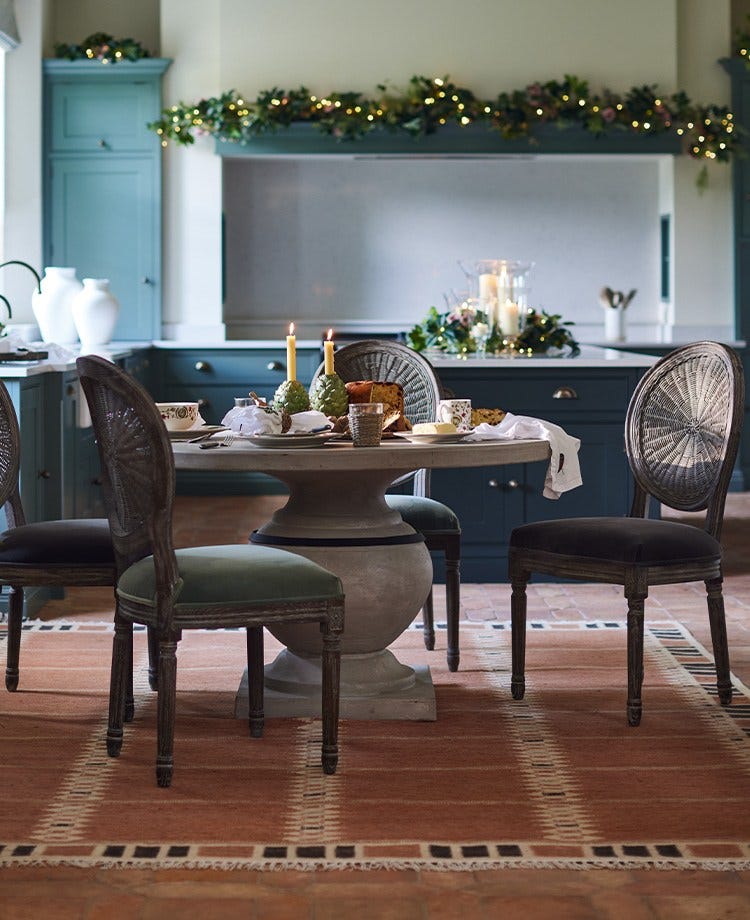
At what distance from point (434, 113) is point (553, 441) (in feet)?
16.2

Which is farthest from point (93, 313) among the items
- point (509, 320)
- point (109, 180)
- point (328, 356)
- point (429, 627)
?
point (328, 356)

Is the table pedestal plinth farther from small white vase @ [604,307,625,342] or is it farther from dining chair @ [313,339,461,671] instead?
small white vase @ [604,307,625,342]

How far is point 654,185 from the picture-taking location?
28.5ft

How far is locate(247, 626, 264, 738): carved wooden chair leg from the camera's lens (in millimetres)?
3166

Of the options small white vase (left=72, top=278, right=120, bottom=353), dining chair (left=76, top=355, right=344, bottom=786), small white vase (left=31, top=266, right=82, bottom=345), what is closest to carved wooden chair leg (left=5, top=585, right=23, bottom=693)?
dining chair (left=76, top=355, right=344, bottom=786)

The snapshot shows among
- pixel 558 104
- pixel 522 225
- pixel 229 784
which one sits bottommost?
pixel 229 784

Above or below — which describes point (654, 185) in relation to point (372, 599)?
above

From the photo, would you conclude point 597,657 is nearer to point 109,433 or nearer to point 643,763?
point 643,763

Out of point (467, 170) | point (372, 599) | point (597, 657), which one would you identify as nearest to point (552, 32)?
point (467, 170)

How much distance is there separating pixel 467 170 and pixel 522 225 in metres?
0.47

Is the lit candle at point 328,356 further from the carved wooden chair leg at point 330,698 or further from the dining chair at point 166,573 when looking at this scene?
the carved wooden chair leg at point 330,698

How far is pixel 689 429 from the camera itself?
3.63 metres

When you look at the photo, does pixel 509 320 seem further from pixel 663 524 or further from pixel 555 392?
pixel 663 524

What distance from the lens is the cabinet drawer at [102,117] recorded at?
784 centimetres
